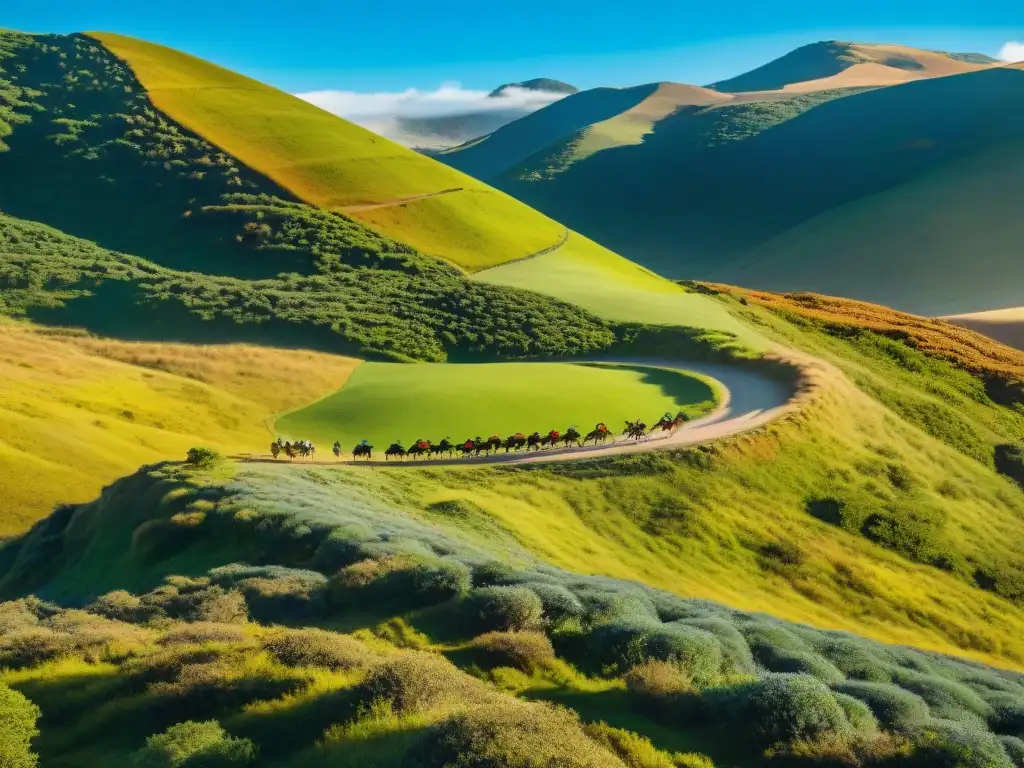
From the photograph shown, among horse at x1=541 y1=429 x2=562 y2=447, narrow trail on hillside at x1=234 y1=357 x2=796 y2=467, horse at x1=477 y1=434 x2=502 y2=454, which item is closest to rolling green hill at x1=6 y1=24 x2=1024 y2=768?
narrow trail on hillside at x1=234 y1=357 x2=796 y2=467

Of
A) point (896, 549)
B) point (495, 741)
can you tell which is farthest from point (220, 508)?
point (896, 549)

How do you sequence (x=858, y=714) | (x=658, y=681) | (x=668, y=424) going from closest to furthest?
(x=858, y=714) < (x=658, y=681) < (x=668, y=424)

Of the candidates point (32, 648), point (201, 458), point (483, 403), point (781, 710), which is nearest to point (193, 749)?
point (32, 648)

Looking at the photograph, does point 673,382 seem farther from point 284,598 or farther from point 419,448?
point 284,598

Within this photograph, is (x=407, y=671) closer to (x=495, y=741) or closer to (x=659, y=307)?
→ (x=495, y=741)

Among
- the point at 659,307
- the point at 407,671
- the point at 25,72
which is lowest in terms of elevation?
the point at 407,671

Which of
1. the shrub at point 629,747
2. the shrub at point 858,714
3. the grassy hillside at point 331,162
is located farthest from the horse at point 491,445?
the grassy hillside at point 331,162

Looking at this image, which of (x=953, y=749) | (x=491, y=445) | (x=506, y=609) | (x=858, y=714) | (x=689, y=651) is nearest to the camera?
(x=953, y=749)
